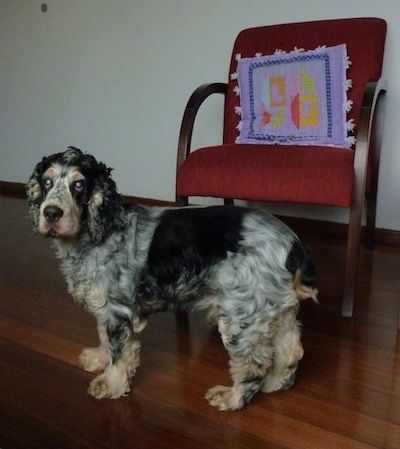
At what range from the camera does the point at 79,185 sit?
1.27m

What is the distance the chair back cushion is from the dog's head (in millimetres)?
1263

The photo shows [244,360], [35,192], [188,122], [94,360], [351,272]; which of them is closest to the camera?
[244,360]

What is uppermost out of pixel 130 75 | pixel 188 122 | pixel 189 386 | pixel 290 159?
pixel 130 75

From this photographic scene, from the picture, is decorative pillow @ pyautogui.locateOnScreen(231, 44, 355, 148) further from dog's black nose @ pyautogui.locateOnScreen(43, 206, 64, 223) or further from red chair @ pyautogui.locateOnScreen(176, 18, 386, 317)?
dog's black nose @ pyautogui.locateOnScreen(43, 206, 64, 223)

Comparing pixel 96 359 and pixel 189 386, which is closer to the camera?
pixel 189 386

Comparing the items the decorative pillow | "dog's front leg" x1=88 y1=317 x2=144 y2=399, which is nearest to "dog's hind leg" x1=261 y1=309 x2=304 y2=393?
"dog's front leg" x1=88 y1=317 x2=144 y2=399

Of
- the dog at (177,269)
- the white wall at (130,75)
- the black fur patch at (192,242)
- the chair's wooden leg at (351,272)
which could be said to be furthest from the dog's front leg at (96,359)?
the white wall at (130,75)

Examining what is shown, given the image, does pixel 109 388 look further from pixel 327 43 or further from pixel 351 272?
pixel 327 43

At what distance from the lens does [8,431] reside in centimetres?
120

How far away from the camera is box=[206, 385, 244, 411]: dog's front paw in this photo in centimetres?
125

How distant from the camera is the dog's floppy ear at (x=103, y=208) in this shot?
1285 mm

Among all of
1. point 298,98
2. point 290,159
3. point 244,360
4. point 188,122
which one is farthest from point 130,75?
point 244,360

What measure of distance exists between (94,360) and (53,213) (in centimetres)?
52

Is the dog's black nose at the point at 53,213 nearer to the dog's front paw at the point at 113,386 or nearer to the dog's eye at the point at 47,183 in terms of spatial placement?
the dog's eye at the point at 47,183
